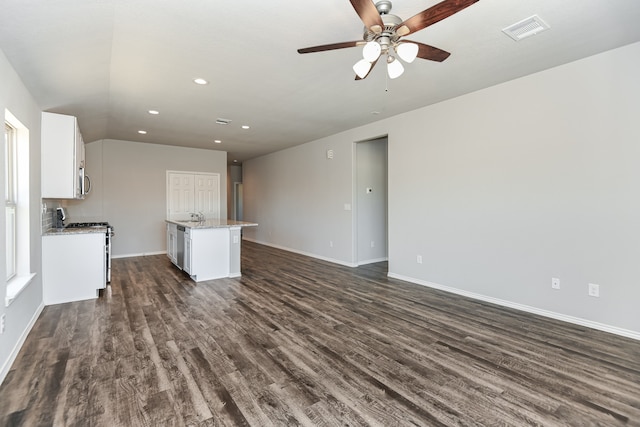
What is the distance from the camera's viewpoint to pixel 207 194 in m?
8.09

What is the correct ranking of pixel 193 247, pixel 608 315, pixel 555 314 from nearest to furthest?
pixel 608 315 < pixel 555 314 < pixel 193 247

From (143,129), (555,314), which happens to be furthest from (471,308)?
(143,129)

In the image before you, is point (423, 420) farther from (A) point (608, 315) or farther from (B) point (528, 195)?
(B) point (528, 195)

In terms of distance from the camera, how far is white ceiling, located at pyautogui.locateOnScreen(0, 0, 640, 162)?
2.19 metres

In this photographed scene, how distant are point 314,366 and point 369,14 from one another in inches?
95.8

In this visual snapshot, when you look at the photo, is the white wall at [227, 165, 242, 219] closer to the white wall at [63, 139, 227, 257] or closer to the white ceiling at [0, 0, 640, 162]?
the white wall at [63, 139, 227, 257]

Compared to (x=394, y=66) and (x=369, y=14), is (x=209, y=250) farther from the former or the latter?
(x=369, y=14)

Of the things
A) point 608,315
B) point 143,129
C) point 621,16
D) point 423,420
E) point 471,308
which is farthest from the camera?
point 143,129

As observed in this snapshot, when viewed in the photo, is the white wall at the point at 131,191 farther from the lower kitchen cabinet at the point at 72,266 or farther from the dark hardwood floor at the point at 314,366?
the dark hardwood floor at the point at 314,366

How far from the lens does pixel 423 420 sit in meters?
1.80

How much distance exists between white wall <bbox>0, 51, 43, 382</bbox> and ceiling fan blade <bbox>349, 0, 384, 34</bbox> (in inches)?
102

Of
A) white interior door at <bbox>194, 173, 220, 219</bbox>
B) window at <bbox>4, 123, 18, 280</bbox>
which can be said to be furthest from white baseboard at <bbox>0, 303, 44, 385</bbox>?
white interior door at <bbox>194, 173, 220, 219</bbox>

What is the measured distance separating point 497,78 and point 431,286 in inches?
111

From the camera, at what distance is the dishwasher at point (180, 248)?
214 inches
